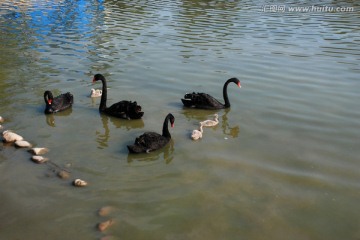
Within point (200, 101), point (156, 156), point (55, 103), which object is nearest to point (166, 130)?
point (156, 156)

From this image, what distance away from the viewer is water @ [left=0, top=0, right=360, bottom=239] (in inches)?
213

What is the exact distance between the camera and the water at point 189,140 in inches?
213

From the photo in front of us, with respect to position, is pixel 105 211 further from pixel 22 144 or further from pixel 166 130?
pixel 22 144

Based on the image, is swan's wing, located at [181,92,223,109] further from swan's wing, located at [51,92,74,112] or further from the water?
swan's wing, located at [51,92,74,112]

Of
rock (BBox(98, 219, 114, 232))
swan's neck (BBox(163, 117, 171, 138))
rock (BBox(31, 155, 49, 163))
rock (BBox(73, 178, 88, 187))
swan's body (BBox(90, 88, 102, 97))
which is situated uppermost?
swan's body (BBox(90, 88, 102, 97))

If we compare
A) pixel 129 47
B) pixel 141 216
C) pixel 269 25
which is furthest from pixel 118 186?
pixel 269 25

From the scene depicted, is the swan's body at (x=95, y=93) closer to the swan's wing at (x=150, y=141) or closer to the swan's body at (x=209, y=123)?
the swan's body at (x=209, y=123)

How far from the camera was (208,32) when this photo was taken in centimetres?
1816

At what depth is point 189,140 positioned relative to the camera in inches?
308

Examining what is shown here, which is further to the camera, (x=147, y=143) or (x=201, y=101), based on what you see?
(x=201, y=101)

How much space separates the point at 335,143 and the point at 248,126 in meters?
1.76

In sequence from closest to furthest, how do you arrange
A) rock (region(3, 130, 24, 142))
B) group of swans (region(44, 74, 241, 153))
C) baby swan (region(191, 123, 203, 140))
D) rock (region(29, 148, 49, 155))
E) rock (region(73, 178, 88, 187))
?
rock (region(73, 178, 88, 187)) → rock (region(29, 148, 49, 155)) → group of swans (region(44, 74, 241, 153)) → rock (region(3, 130, 24, 142)) → baby swan (region(191, 123, 203, 140))

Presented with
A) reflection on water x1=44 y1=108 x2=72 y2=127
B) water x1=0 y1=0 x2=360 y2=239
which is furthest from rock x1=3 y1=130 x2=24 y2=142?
reflection on water x1=44 y1=108 x2=72 y2=127

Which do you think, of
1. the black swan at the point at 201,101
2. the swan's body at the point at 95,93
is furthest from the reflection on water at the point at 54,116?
the black swan at the point at 201,101
